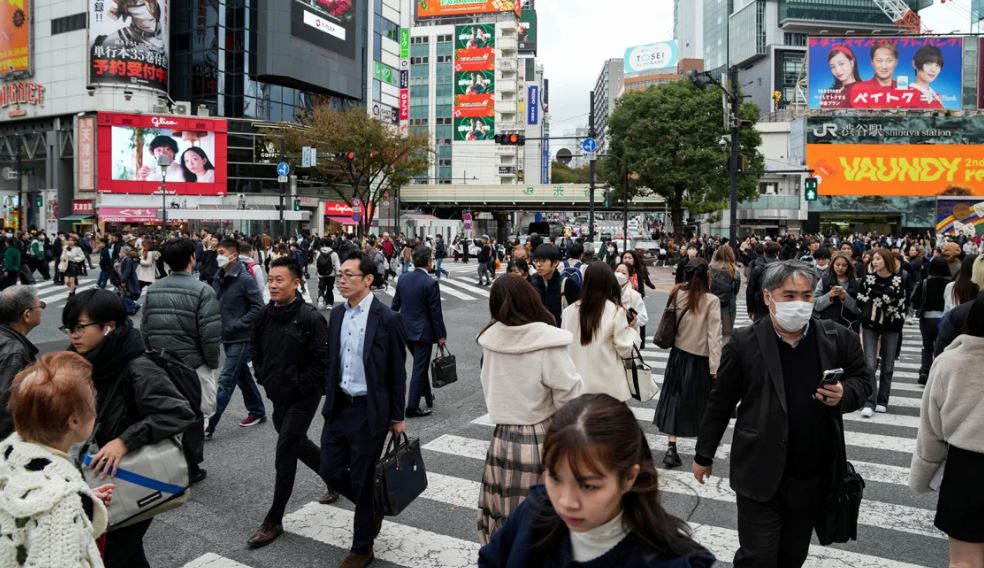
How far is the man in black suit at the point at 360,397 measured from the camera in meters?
4.48

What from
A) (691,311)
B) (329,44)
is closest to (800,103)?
(329,44)

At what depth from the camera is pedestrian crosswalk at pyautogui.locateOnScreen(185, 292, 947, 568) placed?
472cm

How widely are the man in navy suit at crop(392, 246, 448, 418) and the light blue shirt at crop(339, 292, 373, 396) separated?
3411 millimetres

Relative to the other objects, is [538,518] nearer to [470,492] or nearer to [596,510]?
[596,510]

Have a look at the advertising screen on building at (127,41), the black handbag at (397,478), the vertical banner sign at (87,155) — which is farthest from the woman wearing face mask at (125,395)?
the advertising screen on building at (127,41)

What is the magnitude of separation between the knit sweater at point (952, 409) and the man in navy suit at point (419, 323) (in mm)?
5189

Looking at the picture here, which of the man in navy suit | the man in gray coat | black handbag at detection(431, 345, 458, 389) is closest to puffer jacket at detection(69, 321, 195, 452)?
the man in gray coat

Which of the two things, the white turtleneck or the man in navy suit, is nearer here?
the white turtleneck

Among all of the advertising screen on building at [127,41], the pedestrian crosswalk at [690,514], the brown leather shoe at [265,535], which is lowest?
the pedestrian crosswalk at [690,514]

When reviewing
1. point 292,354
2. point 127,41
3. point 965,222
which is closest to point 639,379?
point 292,354

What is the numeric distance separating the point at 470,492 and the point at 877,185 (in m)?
61.5

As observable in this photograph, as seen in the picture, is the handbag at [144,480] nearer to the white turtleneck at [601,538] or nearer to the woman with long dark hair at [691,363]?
the white turtleneck at [601,538]

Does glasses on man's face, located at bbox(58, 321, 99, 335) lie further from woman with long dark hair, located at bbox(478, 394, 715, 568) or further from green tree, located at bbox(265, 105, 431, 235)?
green tree, located at bbox(265, 105, 431, 235)

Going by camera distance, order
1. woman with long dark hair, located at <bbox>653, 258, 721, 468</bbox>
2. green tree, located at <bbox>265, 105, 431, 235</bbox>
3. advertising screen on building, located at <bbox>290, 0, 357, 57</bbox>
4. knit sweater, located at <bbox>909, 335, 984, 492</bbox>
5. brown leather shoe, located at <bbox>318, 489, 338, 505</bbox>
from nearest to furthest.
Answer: knit sweater, located at <bbox>909, 335, 984, 492</bbox>, brown leather shoe, located at <bbox>318, 489, 338, 505</bbox>, woman with long dark hair, located at <bbox>653, 258, 721, 468</bbox>, green tree, located at <bbox>265, 105, 431, 235</bbox>, advertising screen on building, located at <bbox>290, 0, 357, 57</bbox>
